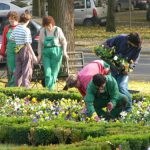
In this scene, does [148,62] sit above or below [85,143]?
below

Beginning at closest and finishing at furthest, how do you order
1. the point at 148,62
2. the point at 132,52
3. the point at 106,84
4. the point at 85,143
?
the point at 85,143, the point at 106,84, the point at 132,52, the point at 148,62

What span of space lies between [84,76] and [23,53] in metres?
4.49

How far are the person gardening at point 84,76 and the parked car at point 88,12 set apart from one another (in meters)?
30.2

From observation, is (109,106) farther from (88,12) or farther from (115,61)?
(88,12)

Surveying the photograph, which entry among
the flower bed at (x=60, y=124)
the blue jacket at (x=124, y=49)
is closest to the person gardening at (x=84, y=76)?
the flower bed at (x=60, y=124)

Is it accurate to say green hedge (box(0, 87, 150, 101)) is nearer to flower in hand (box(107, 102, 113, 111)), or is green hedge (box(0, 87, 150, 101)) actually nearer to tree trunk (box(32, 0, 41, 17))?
flower in hand (box(107, 102, 113, 111))

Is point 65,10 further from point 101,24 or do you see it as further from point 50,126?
point 101,24

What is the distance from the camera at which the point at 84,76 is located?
1112 cm

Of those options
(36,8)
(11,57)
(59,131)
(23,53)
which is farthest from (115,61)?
(36,8)

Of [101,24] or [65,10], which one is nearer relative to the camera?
[65,10]

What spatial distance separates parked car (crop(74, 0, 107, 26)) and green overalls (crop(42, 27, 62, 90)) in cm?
A: 2628

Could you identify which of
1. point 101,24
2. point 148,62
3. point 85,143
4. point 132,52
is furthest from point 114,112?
point 101,24

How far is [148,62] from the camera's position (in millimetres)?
25766

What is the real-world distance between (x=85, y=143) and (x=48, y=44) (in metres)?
7.09
